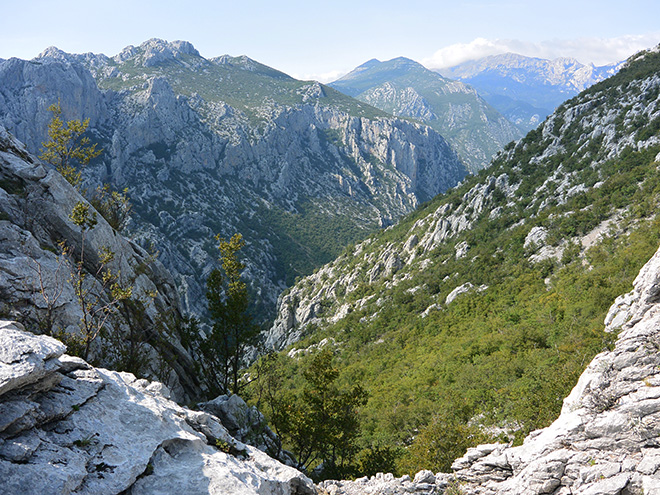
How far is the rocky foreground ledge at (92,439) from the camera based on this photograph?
24.0 feet

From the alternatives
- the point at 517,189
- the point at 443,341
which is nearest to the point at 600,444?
the point at 443,341

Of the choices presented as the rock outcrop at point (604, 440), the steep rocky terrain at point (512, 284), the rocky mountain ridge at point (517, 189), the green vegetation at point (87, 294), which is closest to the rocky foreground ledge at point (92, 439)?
the green vegetation at point (87, 294)

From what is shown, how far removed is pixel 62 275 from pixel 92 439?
1094 cm

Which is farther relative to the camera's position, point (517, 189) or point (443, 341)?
point (517, 189)

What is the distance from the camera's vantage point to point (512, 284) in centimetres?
4656

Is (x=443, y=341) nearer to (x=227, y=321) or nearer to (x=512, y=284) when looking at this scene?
(x=512, y=284)

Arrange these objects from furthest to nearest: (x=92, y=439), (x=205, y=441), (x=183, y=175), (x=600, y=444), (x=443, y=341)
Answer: (x=183, y=175), (x=443, y=341), (x=600, y=444), (x=205, y=441), (x=92, y=439)

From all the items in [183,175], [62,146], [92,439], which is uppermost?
[183,175]

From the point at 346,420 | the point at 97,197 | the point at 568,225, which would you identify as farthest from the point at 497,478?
the point at 568,225

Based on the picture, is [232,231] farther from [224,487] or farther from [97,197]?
[224,487]

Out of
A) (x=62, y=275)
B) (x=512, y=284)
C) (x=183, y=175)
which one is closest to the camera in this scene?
(x=62, y=275)

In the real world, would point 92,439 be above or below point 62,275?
below

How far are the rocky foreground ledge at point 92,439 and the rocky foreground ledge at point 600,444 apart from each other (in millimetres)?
8841

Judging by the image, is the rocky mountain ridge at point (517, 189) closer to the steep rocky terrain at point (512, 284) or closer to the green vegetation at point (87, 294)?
the steep rocky terrain at point (512, 284)
